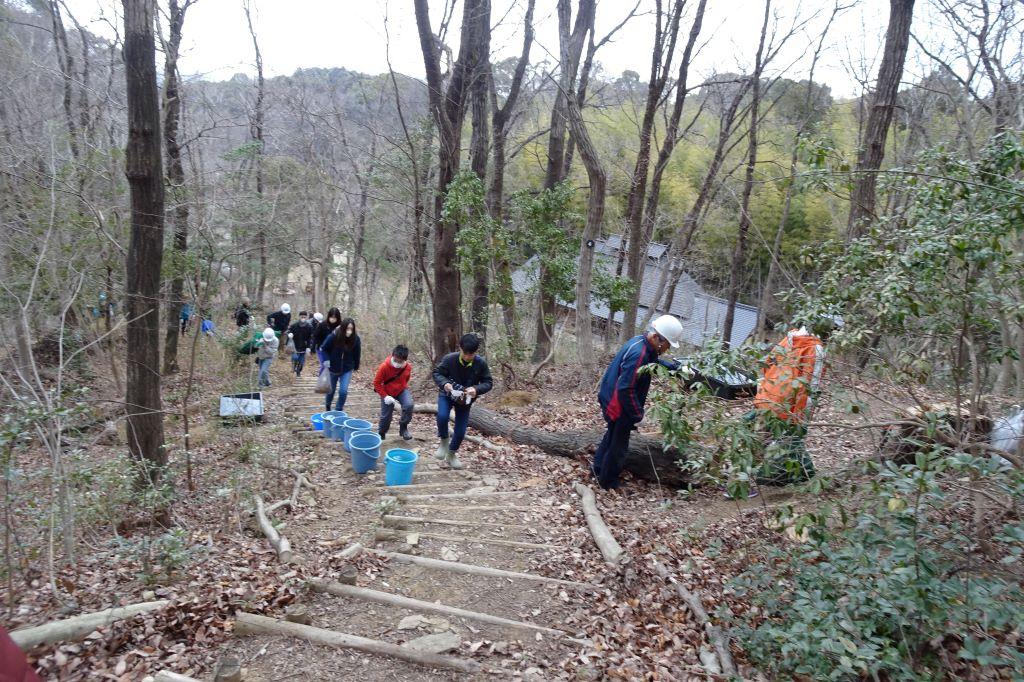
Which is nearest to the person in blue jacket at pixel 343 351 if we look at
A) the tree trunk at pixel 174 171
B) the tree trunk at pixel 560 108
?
the tree trunk at pixel 174 171

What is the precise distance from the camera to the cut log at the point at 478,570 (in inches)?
176

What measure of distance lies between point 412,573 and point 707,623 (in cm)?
211

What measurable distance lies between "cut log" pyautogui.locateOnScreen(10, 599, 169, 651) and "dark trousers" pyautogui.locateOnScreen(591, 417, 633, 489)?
420 centimetres

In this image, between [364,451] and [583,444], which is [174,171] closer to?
[364,451]

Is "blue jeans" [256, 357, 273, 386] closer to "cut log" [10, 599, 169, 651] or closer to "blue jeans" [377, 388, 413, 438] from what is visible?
"blue jeans" [377, 388, 413, 438]

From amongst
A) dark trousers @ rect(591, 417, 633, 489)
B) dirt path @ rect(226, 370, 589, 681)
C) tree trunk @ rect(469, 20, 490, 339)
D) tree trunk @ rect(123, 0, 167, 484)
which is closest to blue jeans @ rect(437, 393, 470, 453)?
dirt path @ rect(226, 370, 589, 681)

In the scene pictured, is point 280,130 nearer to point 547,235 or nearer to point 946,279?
point 547,235

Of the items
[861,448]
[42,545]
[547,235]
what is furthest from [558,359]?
[42,545]

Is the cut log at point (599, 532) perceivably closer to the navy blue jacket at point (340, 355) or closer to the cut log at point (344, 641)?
the cut log at point (344, 641)

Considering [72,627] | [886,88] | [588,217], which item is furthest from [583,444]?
[886,88]

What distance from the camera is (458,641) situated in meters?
3.64

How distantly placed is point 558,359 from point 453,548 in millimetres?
12239

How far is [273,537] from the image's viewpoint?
5.06 m

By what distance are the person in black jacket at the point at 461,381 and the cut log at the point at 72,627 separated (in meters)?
3.74
